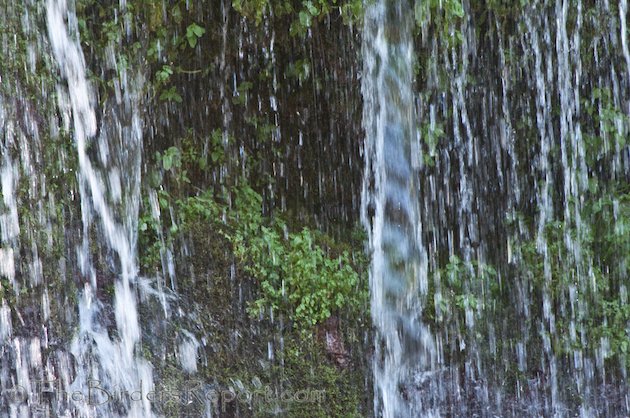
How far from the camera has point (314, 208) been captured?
509 centimetres

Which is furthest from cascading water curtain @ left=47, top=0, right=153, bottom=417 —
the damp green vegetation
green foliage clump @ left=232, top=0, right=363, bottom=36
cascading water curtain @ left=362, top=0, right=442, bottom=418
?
cascading water curtain @ left=362, top=0, right=442, bottom=418

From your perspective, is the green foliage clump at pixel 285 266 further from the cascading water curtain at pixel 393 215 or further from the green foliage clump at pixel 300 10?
the green foliage clump at pixel 300 10

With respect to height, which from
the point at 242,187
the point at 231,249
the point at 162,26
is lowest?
the point at 231,249

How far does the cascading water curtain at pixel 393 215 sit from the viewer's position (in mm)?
4551

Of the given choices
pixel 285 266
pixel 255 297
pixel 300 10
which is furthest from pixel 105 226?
pixel 300 10

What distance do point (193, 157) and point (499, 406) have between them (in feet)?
7.76

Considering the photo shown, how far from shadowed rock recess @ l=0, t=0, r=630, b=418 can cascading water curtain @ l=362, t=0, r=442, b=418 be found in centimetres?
1

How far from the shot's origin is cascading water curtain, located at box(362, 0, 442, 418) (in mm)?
4551

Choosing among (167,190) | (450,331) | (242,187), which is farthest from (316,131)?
(450,331)

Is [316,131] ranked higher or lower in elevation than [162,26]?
lower

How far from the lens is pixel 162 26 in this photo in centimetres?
448

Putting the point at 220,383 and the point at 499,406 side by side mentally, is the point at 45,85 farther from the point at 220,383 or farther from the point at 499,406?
the point at 499,406

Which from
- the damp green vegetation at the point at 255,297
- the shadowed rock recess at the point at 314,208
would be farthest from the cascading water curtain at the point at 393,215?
the damp green vegetation at the point at 255,297

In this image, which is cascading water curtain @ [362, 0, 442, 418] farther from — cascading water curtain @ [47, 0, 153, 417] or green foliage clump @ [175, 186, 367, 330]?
cascading water curtain @ [47, 0, 153, 417]
